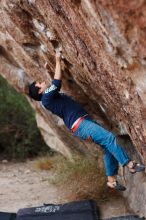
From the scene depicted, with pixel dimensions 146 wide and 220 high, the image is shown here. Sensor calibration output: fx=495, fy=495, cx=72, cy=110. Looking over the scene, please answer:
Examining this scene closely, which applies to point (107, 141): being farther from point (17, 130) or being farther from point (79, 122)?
point (17, 130)

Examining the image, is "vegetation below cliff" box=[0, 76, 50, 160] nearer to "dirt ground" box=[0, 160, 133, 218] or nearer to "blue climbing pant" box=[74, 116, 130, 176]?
"dirt ground" box=[0, 160, 133, 218]

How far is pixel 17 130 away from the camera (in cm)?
1289

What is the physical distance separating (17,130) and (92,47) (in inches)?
347

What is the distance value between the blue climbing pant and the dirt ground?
1.36 meters

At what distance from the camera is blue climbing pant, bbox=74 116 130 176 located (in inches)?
206

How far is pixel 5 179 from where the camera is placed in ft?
33.2

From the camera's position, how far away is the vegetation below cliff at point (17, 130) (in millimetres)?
12531

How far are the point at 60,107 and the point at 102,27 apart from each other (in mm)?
2108

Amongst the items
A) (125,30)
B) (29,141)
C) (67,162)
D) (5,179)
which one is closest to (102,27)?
(125,30)

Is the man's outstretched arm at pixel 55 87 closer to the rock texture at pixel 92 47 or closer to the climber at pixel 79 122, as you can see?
the climber at pixel 79 122

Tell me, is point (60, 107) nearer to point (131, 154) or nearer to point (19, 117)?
point (131, 154)

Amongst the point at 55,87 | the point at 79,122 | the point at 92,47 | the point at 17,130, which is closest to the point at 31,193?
the point at 79,122

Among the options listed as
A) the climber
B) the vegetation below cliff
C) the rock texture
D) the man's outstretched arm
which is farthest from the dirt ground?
the man's outstretched arm

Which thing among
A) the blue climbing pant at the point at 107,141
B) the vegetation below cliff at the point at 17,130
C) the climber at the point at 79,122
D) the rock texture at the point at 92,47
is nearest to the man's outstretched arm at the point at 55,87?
the climber at the point at 79,122
